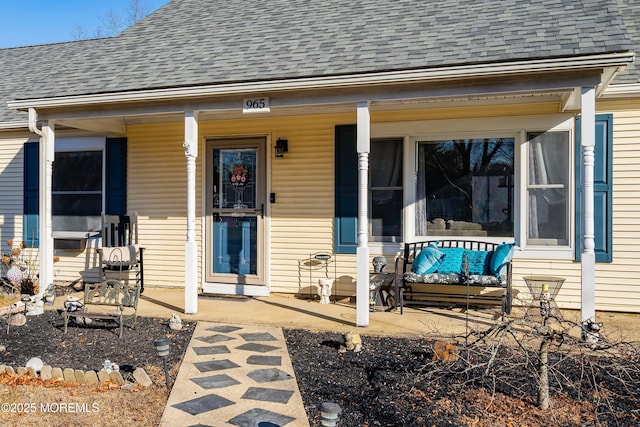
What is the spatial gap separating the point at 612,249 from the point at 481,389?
350 centimetres

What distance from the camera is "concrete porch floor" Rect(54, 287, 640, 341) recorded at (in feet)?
16.8

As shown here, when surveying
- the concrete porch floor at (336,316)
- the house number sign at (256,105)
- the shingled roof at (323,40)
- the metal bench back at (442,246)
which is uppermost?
the shingled roof at (323,40)

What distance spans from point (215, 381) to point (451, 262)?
3.35 metres

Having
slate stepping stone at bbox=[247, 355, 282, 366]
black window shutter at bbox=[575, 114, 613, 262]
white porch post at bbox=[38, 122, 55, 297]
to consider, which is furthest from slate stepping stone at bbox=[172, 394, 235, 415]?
black window shutter at bbox=[575, 114, 613, 262]

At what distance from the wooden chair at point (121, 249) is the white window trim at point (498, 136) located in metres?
3.40

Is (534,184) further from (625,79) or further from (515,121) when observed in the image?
(625,79)

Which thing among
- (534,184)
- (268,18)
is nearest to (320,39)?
(268,18)

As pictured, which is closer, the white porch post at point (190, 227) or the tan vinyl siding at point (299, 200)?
the white porch post at point (190, 227)

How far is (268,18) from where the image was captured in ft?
24.4

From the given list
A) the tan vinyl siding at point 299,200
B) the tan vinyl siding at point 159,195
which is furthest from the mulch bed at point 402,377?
the tan vinyl siding at point 159,195
